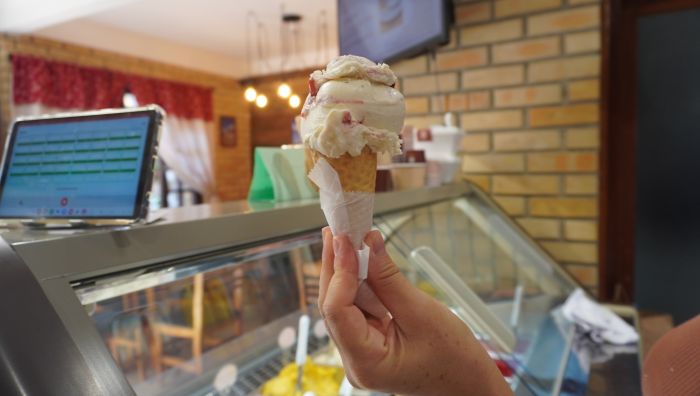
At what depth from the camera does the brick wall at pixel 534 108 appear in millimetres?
2525

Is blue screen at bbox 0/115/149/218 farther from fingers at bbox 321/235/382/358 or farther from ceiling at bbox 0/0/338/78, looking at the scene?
ceiling at bbox 0/0/338/78

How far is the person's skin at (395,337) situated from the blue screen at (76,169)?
1.49ft

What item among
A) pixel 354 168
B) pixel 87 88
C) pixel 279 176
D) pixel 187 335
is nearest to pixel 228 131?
pixel 87 88

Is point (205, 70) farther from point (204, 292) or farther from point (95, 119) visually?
point (95, 119)

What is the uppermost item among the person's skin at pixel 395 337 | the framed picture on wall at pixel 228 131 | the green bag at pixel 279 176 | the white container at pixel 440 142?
the framed picture on wall at pixel 228 131

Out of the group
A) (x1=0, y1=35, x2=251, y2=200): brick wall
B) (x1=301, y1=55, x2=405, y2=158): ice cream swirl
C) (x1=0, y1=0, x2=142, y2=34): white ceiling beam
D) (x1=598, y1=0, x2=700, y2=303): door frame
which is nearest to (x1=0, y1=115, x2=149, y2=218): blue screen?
(x1=301, y1=55, x2=405, y2=158): ice cream swirl

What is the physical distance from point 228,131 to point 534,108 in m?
7.55

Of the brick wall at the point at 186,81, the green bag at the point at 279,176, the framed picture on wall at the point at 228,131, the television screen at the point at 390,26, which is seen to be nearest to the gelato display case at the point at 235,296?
the green bag at the point at 279,176

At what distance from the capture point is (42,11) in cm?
551

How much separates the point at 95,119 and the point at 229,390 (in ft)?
3.09

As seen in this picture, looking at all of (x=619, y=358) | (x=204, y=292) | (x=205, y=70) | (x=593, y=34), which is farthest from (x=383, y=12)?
(x=205, y=70)

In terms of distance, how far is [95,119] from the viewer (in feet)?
3.12

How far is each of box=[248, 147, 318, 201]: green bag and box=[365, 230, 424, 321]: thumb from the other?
2.92 feet

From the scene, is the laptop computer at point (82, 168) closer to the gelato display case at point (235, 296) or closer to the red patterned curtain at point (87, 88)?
the gelato display case at point (235, 296)
